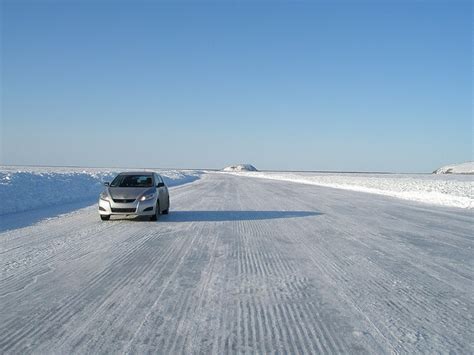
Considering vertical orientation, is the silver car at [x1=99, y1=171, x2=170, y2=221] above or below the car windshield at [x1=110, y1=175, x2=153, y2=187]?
below

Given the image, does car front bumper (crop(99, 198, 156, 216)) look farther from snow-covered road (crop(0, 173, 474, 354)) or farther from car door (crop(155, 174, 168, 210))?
snow-covered road (crop(0, 173, 474, 354))

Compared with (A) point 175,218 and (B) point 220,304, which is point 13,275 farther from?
(A) point 175,218

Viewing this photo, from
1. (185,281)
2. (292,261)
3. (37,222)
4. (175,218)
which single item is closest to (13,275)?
(185,281)

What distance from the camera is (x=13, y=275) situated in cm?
548

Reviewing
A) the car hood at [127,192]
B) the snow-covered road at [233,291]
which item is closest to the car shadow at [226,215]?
the car hood at [127,192]

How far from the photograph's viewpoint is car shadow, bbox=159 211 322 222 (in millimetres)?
11852

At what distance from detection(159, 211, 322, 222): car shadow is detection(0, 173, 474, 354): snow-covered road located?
2.26 m

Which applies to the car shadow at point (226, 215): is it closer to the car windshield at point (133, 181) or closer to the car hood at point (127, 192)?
the car hood at point (127, 192)

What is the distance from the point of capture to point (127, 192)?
11062 mm

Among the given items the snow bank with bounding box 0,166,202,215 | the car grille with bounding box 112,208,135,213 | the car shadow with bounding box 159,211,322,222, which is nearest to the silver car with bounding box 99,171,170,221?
the car grille with bounding box 112,208,135,213

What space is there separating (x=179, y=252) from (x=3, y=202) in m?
9.94

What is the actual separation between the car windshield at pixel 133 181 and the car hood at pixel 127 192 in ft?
2.47

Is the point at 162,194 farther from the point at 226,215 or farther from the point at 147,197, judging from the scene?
the point at 226,215

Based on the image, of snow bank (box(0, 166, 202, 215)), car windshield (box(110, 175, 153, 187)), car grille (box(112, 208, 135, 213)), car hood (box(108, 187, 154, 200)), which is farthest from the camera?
snow bank (box(0, 166, 202, 215))
